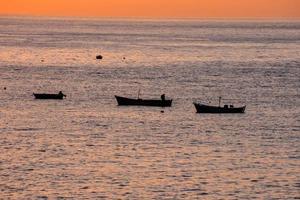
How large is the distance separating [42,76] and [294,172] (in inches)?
3150

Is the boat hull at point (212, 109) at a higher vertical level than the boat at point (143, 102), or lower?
lower

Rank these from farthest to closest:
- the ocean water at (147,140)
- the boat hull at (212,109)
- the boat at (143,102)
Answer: the boat at (143,102) < the boat hull at (212,109) < the ocean water at (147,140)

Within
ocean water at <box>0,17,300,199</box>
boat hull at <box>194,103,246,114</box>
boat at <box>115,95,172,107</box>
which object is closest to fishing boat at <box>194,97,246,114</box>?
boat hull at <box>194,103,246,114</box>

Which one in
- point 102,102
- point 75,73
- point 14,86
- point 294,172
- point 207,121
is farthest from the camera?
point 75,73

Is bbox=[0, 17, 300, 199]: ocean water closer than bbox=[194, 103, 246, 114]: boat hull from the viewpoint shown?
Yes

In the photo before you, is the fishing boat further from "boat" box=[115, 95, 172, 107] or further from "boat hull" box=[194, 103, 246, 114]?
"boat" box=[115, 95, 172, 107]

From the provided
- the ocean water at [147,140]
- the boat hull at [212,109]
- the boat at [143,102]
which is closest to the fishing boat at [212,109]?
the boat hull at [212,109]

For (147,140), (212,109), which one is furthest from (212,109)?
(147,140)

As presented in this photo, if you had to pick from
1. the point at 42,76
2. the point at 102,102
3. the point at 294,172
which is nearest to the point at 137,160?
the point at 294,172

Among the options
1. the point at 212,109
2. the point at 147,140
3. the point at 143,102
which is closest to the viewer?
the point at 147,140

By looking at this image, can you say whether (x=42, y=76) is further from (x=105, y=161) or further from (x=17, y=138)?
(x=105, y=161)

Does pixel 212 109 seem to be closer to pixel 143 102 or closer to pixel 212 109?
pixel 212 109

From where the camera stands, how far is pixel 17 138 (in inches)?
2798

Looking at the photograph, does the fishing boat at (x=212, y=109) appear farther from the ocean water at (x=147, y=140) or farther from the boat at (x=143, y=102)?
the boat at (x=143, y=102)
